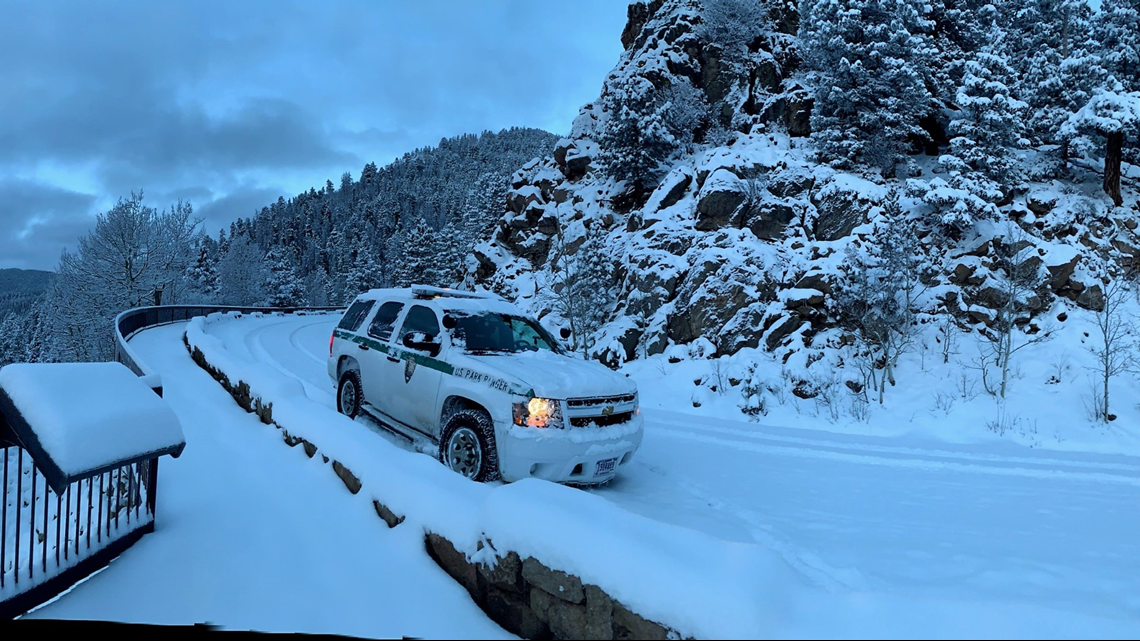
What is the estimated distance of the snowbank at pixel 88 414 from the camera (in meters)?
3.35

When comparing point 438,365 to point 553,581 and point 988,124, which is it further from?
point 988,124

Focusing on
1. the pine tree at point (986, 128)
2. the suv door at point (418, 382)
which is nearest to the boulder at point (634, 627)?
the suv door at point (418, 382)

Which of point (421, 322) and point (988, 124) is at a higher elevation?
point (988, 124)

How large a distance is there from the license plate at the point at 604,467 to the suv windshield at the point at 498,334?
1.85 m

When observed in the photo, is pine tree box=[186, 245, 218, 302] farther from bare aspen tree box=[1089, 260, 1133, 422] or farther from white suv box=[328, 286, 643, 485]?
bare aspen tree box=[1089, 260, 1133, 422]

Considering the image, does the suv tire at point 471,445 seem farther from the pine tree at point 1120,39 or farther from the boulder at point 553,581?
the pine tree at point 1120,39

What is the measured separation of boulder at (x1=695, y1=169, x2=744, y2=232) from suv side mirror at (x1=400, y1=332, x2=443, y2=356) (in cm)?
1770

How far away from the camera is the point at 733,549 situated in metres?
2.74

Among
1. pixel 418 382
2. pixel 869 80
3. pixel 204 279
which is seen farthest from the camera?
pixel 204 279

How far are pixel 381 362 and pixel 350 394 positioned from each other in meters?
1.19

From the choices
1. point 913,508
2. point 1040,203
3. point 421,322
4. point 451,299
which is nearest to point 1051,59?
point 1040,203

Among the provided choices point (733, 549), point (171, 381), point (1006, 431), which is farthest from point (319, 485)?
point (1006, 431)

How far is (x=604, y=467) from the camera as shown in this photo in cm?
615

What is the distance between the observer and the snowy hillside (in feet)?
46.7
